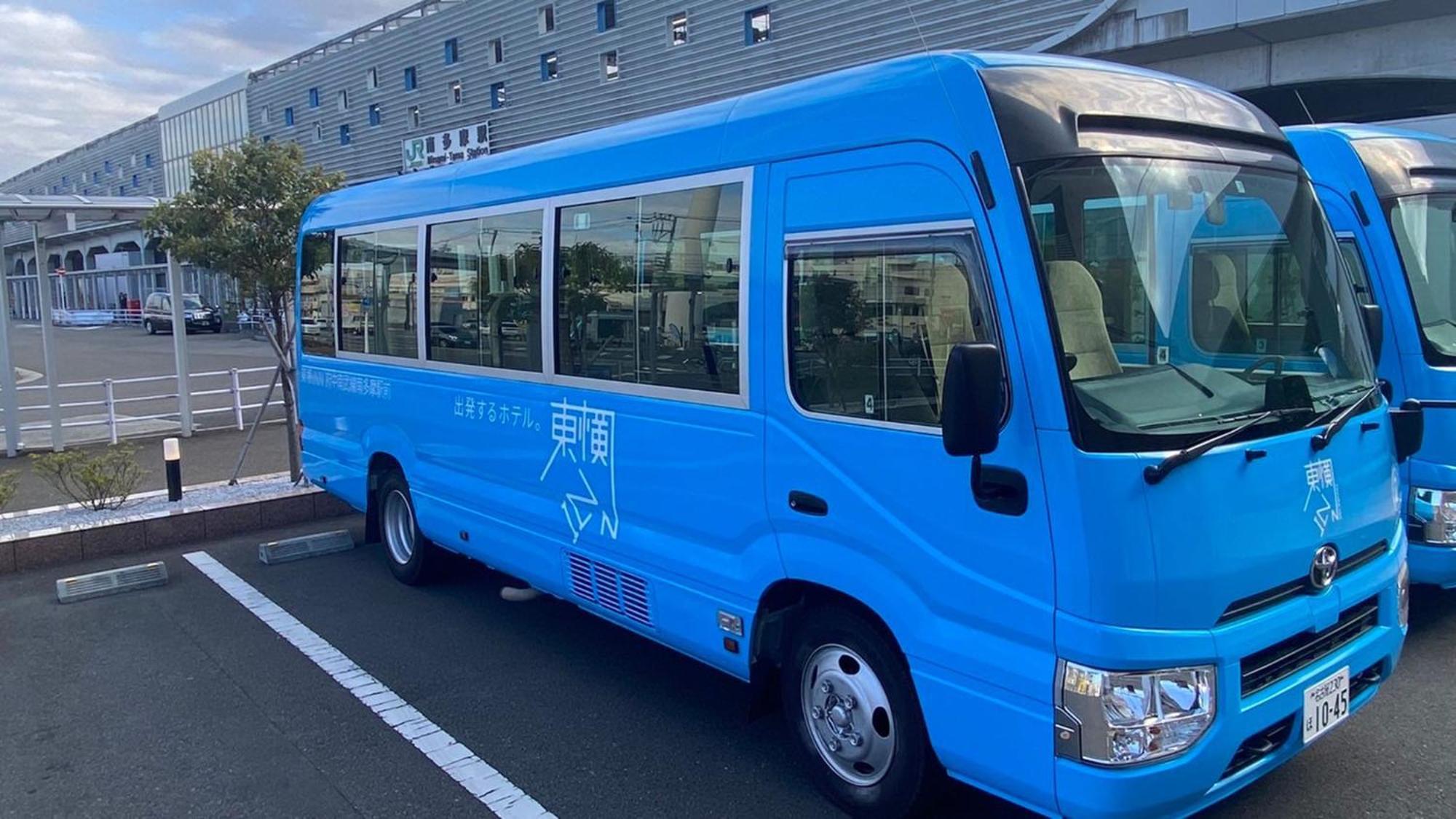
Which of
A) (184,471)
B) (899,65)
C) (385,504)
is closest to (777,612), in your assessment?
(899,65)

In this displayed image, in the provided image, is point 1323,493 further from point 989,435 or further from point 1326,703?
point 989,435

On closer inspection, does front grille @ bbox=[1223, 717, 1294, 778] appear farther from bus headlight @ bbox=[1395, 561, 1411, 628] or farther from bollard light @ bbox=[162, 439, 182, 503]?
bollard light @ bbox=[162, 439, 182, 503]

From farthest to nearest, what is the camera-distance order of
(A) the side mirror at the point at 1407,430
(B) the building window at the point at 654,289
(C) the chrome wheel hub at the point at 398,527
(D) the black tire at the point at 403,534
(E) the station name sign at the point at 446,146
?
(E) the station name sign at the point at 446,146, (C) the chrome wheel hub at the point at 398,527, (D) the black tire at the point at 403,534, (B) the building window at the point at 654,289, (A) the side mirror at the point at 1407,430

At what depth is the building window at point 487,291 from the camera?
17.3ft

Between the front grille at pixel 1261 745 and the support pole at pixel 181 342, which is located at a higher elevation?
the support pole at pixel 181 342

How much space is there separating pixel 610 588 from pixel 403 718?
1151 millimetres

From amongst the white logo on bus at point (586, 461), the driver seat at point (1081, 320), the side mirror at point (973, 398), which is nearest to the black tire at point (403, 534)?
the white logo on bus at point (586, 461)

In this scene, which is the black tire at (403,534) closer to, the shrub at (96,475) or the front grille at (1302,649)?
the shrub at (96,475)

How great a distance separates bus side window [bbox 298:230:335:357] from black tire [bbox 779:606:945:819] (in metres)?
5.17

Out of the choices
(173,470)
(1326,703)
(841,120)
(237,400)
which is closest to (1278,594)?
(1326,703)

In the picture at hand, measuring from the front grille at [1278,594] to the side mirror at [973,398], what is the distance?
2.97 ft

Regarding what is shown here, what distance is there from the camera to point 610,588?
480 cm

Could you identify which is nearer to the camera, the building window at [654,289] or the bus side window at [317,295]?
the building window at [654,289]

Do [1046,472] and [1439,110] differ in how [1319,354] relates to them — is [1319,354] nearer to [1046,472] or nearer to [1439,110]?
[1046,472]
